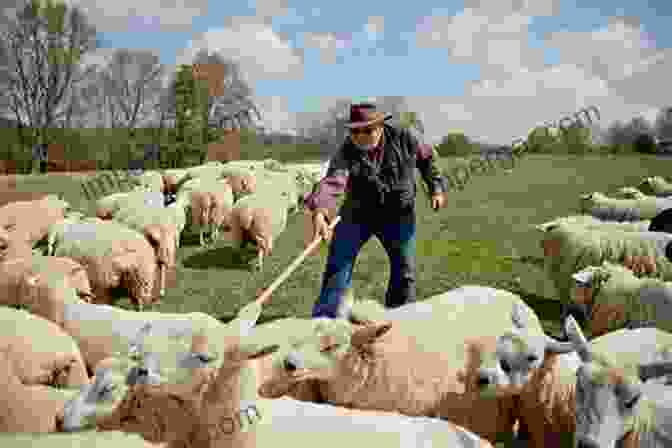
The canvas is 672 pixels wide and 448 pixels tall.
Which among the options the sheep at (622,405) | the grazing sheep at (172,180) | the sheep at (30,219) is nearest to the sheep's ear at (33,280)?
the sheep at (622,405)

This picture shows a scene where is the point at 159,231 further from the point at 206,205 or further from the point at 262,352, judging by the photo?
the point at 262,352

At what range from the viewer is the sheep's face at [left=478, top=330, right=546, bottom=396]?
3525 mm

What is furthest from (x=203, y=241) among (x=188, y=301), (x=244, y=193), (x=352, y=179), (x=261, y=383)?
(x=261, y=383)

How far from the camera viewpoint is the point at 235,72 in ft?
106

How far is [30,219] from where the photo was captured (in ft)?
35.6

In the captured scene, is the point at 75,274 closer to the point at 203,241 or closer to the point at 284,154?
the point at 203,241

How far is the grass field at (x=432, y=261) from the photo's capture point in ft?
29.2

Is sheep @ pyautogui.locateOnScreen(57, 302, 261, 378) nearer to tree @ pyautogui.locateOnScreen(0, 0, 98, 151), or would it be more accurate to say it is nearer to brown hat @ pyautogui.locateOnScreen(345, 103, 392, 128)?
brown hat @ pyautogui.locateOnScreen(345, 103, 392, 128)

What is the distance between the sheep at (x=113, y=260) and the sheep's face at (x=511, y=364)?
18.0 ft

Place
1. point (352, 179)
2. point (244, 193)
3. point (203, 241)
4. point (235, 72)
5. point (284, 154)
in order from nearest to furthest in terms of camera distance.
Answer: point (352, 179) → point (203, 241) → point (244, 193) → point (235, 72) → point (284, 154)

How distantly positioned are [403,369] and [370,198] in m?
1.76

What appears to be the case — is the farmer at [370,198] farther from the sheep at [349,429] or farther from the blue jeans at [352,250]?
the sheep at [349,429]

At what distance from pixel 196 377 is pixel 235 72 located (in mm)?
31837

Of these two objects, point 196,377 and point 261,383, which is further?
point 261,383
